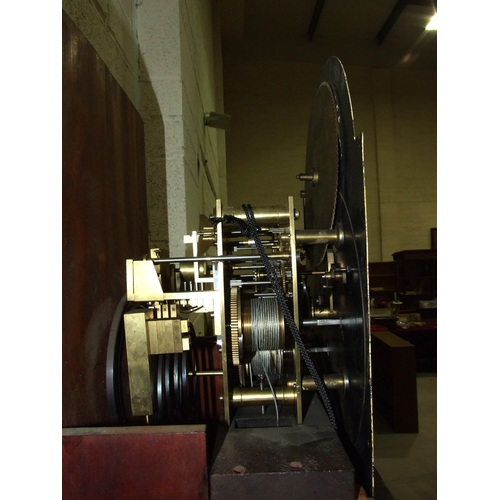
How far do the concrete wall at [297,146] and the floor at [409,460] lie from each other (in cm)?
428

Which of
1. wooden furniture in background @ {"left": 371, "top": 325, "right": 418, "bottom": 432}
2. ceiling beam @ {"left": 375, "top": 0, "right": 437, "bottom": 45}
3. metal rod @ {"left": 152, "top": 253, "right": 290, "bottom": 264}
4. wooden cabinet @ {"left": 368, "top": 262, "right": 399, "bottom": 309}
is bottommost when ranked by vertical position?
wooden furniture in background @ {"left": 371, "top": 325, "right": 418, "bottom": 432}

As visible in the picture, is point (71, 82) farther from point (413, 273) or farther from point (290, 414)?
point (413, 273)

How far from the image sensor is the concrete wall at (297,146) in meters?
7.22

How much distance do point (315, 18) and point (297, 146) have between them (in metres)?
2.21

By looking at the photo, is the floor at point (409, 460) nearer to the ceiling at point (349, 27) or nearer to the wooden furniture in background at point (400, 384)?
the wooden furniture in background at point (400, 384)

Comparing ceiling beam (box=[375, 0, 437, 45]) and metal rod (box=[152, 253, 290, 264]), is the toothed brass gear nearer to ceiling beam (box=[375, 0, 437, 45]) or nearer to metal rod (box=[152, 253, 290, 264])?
metal rod (box=[152, 253, 290, 264])

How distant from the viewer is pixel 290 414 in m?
1.03

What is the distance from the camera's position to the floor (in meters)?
2.45

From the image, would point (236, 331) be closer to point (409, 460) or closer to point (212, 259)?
point (212, 259)

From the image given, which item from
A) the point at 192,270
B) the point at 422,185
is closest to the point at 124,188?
Result: the point at 192,270

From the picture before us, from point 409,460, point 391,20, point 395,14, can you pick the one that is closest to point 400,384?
point 409,460

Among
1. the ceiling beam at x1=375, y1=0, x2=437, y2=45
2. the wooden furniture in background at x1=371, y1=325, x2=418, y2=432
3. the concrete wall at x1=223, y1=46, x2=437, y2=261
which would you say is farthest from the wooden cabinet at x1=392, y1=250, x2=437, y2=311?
the ceiling beam at x1=375, y1=0, x2=437, y2=45

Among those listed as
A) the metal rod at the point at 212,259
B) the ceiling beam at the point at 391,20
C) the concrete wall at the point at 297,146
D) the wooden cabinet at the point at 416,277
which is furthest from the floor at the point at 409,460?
the ceiling beam at the point at 391,20

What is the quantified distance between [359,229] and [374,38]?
8.03 m
